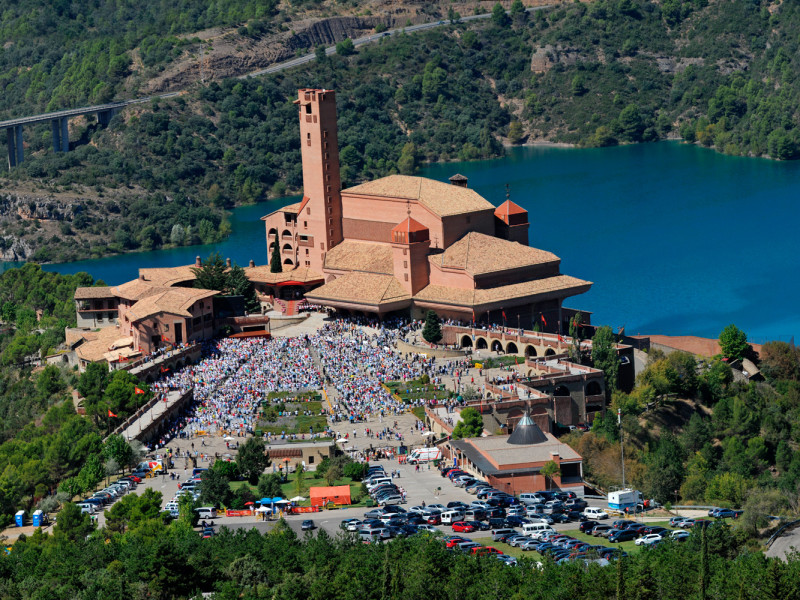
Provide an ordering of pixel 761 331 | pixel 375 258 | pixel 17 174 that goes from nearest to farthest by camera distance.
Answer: pixel 375 258 < pixel 761 331 < pixel 17 174

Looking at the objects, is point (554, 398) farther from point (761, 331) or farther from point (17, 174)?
point (17, 174)

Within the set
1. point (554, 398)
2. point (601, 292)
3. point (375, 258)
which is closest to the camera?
→ point (554, 398)

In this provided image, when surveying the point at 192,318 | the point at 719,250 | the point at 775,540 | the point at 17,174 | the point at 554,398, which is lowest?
the point at 775,540

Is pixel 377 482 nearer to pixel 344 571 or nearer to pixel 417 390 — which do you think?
pixel 344 571

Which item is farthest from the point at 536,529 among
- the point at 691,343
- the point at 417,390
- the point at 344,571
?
the point at 691,343

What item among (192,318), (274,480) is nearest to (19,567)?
(274,480)

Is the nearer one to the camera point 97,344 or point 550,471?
point 550,471
